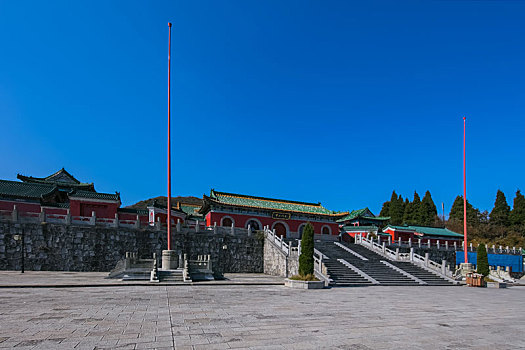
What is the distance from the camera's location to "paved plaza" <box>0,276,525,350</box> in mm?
5785

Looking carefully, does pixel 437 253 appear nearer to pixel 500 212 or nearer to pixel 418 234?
pixel 418 234

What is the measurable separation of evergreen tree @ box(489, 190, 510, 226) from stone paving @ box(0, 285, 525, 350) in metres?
60.4

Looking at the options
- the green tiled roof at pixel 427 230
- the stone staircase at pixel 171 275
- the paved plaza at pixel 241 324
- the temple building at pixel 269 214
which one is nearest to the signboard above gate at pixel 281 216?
the temple building at pixel 269 214

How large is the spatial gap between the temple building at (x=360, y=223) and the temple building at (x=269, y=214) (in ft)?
22.3

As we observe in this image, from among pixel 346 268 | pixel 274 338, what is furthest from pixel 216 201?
pixel 274 338

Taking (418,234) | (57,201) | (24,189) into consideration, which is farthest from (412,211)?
(24,189)

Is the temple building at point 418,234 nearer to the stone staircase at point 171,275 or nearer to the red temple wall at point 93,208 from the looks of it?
the red temple wall at point 93,208

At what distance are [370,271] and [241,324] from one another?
53.6 feet

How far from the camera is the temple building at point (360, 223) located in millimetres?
42281

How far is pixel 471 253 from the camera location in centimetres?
3631

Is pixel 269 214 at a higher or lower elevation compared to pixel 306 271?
higher

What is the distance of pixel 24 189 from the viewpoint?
26.5m

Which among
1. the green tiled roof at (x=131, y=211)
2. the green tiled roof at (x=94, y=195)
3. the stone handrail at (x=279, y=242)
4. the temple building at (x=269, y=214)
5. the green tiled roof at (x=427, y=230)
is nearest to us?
the stone handrail at (x=279, y=242)

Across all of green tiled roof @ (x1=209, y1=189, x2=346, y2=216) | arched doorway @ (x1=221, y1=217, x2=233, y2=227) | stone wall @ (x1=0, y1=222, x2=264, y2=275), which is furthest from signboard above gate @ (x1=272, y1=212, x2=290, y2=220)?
stone wall @ (x1=0, y1=222, x2=264, y2=275)
